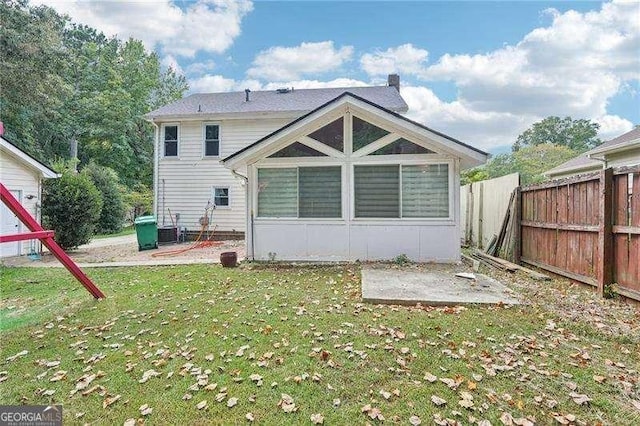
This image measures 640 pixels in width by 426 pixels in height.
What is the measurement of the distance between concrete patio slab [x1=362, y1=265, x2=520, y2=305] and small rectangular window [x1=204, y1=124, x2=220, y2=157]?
10173 mm

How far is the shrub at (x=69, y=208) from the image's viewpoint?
37.6 ft

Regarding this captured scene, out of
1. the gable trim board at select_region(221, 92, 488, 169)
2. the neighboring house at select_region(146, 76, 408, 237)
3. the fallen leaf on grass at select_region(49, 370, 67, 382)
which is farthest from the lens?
the neighboring house at select_region(146, 76, 408, 237)

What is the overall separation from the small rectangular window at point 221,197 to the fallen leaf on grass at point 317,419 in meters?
13.2

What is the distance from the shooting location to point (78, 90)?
26.5 m

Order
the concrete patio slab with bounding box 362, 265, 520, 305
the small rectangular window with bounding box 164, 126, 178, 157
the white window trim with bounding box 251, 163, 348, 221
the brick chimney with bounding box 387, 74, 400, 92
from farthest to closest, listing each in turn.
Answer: the brick chimney with bounding box 387, 74, 400, 92
the small rectangular window with bounding box 164, 126, 178, 157
the white window trim with bounding box 251, 163, 348, 221
the concrete patio slab with bounding box 362, 265, 520, 305

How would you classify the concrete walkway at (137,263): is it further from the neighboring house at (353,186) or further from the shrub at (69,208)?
the shrub at (69,208)

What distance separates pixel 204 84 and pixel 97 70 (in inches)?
379

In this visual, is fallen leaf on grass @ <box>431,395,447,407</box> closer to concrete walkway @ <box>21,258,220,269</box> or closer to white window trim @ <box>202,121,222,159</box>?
concrete walkway @ <box>21,258,220,269</box>

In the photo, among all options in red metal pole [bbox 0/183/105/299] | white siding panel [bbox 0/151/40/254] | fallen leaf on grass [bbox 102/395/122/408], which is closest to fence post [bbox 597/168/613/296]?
fallen leaf on grass [bbox 102/395/122/408]

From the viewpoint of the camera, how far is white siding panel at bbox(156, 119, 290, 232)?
588 inches

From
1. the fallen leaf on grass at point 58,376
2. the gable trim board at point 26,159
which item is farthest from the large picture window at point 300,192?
the gable trim board at point 26,159

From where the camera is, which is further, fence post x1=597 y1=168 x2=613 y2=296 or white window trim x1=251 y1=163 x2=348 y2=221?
white window trim x1=251 y1=163 x2=348 y2=221

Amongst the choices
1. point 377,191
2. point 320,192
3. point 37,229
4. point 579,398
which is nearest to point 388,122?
point 377,191

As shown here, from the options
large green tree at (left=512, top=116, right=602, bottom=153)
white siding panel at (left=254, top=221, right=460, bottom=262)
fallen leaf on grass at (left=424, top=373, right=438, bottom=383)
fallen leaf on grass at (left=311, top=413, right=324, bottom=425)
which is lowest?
fallen leaf on grass at (left=311, top=413, right=324, bottom=425)
